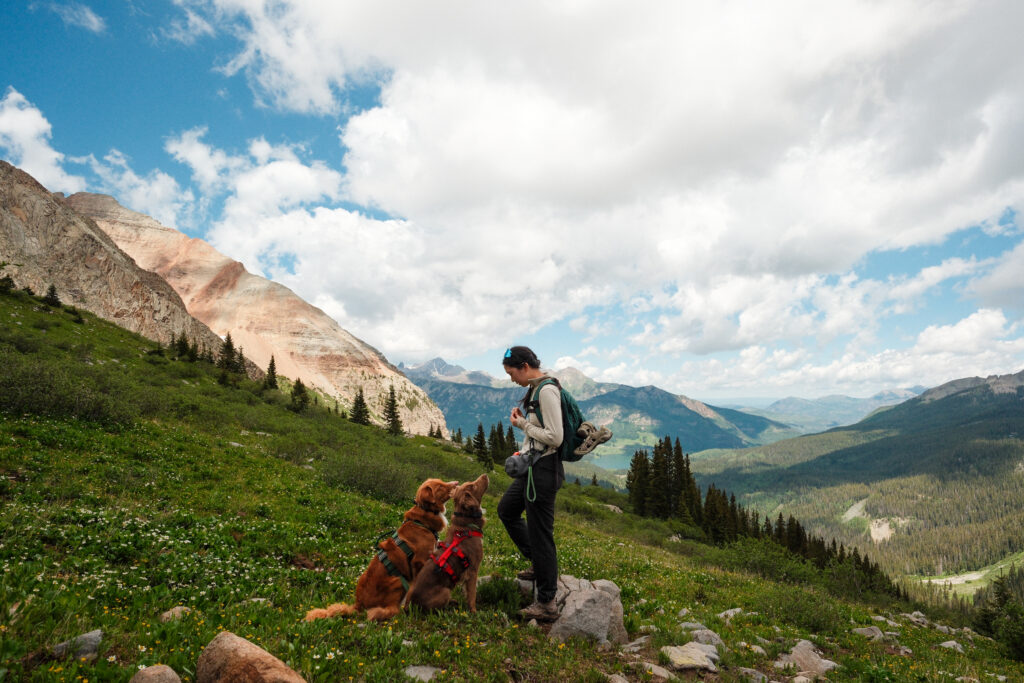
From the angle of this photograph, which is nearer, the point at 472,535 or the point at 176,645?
the point at 176,645

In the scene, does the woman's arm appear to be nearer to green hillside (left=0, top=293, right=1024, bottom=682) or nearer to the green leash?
the green leash

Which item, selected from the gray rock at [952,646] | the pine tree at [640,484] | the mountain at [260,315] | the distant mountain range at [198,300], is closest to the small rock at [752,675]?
the gray rock at [952,646]

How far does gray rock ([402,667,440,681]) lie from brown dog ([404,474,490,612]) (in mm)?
1399

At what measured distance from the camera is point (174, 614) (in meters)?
5.45

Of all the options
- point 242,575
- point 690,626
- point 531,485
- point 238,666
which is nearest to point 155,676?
point 238,666

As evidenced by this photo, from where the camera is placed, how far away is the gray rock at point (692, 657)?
5.83 m

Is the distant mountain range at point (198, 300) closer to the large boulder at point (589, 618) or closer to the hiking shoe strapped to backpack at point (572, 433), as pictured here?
the hiking shoe strapped to backpack at point (572, 433)

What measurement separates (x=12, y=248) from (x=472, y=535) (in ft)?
322

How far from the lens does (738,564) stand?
941 inches

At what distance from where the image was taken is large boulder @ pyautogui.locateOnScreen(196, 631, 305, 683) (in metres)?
3.57

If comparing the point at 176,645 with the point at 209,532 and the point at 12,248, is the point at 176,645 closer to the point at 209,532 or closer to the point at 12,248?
the point at 209,532

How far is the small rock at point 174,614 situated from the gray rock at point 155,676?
6.53ft

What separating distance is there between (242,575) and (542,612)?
5.40m

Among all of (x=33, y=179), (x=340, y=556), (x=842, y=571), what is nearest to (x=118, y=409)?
(x=340, y=556)
